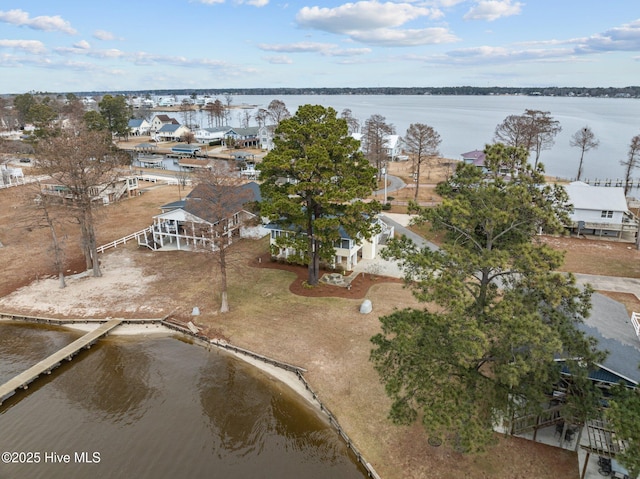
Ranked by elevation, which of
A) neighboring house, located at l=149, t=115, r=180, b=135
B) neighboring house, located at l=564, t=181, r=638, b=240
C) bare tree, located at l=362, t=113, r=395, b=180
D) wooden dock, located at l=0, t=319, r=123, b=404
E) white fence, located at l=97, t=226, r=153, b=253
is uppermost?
neighboring house, located at l=149, t=115, r=180, b=135

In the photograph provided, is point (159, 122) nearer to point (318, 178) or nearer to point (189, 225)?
point (189, 225)

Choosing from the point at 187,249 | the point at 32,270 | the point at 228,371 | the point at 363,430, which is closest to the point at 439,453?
the point at 363,430

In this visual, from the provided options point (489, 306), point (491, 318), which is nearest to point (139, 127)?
point (491, 318)

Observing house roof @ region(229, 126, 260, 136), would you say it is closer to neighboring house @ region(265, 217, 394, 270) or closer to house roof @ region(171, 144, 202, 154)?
house roof @ region(171, 144, 202, 154)

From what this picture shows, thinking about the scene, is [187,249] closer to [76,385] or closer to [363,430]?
[76,385]

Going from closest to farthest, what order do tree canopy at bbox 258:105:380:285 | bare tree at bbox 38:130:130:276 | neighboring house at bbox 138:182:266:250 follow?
tree canopy at bbox 258:105:380:285, bare tree at bbox 38:130:130:276, neighboring house at bbox 138:182:266:250

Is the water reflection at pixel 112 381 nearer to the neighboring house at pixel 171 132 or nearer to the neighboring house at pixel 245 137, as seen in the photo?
the neighboring house at pixel 245 137

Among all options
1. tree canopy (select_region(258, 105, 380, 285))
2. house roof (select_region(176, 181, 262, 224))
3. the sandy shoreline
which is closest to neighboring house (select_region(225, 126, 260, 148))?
house roof (select_region(176, 181, 262, 224))

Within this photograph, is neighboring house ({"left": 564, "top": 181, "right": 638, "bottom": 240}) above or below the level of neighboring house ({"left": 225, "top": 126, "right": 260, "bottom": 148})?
below
